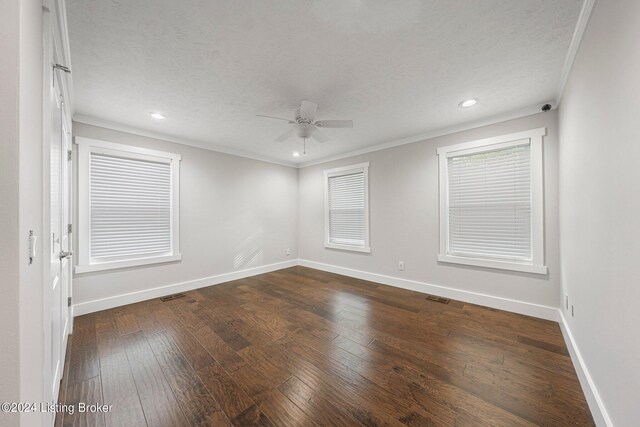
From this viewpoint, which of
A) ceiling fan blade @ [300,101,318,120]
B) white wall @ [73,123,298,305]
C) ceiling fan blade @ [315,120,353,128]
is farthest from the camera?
white wall @ [73,123,298,305]

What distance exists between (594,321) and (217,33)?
3.17 meters

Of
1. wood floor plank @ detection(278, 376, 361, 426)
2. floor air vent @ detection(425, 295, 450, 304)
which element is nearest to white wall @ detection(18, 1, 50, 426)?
wood floor plank @ detection(278, 376, 361, 426)

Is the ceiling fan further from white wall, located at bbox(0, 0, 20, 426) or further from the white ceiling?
white wall, located at bbox(0, 0, 20, 426)

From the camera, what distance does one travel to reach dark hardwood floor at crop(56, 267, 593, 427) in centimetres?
150

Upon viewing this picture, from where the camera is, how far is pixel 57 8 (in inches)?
55.8

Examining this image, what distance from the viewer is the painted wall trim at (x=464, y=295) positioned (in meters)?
2.77

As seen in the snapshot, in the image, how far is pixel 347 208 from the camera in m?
4.86

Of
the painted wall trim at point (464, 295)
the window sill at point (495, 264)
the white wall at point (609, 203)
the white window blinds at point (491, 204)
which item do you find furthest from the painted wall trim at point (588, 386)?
the white window blinds at point (491, 204)

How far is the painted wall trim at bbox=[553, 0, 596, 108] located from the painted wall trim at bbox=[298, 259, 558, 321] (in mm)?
2389

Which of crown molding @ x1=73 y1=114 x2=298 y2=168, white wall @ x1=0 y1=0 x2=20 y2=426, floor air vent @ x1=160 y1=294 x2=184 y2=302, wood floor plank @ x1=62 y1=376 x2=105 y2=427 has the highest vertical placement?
crown molding @ x1=73 y1=114 x2=298 y2=168

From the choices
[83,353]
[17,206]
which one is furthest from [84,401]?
[17,206]

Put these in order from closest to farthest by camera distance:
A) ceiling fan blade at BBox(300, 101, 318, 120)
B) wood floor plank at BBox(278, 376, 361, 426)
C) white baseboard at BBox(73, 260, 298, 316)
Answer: wood floor plank at BBox(278, 376, 361, 426) < ceiling fan blade at BBox(300, 101, 318, 120) < white baseboard at BBox(73, 260, 298, 316)

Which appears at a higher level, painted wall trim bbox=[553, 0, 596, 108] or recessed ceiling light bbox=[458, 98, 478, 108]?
recessed ceiling light bbox=[458, 98, 478, 108]

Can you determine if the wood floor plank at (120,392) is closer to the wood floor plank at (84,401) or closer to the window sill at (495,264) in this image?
the wood floor plank at (84,401)
